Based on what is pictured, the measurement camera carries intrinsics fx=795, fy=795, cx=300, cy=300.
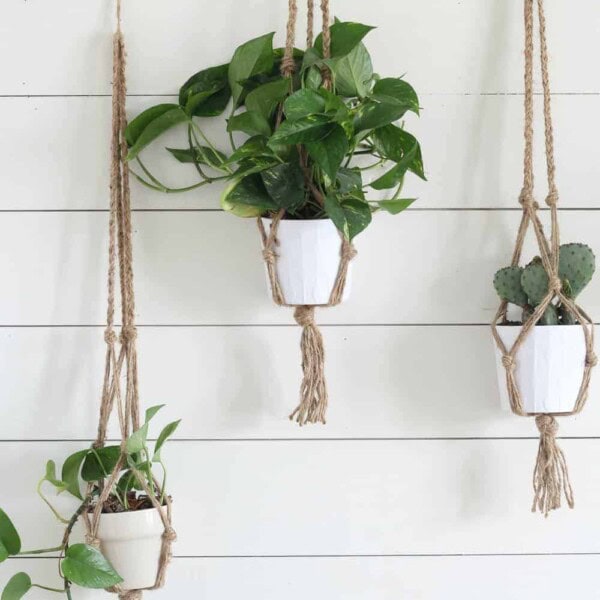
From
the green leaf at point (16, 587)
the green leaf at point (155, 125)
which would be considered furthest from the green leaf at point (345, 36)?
the green leaf at point (16, 587)

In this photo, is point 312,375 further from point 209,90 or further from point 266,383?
point 209,90

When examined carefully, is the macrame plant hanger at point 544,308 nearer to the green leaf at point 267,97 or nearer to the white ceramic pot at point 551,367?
the white ceramic pot at point 551,367

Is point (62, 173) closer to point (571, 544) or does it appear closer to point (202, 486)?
point (202, 486)

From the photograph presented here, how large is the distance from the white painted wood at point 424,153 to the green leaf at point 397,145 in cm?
9

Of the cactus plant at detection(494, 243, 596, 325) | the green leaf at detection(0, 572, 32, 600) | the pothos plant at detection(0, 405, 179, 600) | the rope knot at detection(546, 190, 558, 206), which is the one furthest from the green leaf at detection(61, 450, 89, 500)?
the rope knot at detection(546, 190, 558, 206)

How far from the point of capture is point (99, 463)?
41.9 inches

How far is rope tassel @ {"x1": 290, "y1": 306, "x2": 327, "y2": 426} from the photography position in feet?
3.53

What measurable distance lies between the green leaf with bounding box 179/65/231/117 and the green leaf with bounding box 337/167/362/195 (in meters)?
0.21

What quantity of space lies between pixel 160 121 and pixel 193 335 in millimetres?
305

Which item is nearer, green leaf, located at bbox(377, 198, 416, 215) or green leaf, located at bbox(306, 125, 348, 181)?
green leaf, located at bbox(306, 125, 348, 181)

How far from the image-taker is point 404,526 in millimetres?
1158

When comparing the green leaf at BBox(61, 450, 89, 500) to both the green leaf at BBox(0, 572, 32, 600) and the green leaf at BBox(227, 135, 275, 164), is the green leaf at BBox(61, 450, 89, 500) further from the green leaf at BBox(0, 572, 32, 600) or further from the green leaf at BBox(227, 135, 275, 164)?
the green leaf at BBox(227, 135, 275, 164)

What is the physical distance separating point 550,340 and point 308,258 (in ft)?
1.07

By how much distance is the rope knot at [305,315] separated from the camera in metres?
1.06
